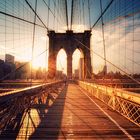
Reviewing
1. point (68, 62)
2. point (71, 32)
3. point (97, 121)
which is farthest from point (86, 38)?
point (97, 121)

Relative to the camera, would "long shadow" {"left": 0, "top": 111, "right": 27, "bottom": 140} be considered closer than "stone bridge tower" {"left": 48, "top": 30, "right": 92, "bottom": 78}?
Yes

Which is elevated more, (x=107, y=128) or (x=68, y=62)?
(x=68, y=62)

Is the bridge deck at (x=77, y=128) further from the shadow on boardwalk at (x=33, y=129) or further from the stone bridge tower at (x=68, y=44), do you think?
the stone bridge tower at (x=68, y=44)

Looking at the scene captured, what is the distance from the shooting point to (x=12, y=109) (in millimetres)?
4648

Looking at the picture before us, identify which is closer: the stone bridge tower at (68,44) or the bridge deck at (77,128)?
the bridge deck at (77,128)

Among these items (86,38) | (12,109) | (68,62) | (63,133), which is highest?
(86,38)

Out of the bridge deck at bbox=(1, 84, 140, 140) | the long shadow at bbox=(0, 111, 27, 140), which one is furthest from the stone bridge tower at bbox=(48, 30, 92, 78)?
the long shadow at bbox=(0, 111, 27, 140)

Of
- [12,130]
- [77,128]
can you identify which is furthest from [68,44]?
[12,130]

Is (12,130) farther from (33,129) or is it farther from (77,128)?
(77,128)

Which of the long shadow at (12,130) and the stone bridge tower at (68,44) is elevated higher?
the stone bridge tower at (68,44)

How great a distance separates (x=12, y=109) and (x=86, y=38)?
129ft

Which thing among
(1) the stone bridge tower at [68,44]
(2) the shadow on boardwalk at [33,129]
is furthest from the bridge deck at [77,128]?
(1) the stone bridge tower at [68,44]

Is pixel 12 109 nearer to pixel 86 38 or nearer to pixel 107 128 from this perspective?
pixel 107 128

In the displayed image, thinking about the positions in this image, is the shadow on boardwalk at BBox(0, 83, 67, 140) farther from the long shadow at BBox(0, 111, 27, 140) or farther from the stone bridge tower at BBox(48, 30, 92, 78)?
the stone bridge tower at BBox(48, 30, 92, 78)
